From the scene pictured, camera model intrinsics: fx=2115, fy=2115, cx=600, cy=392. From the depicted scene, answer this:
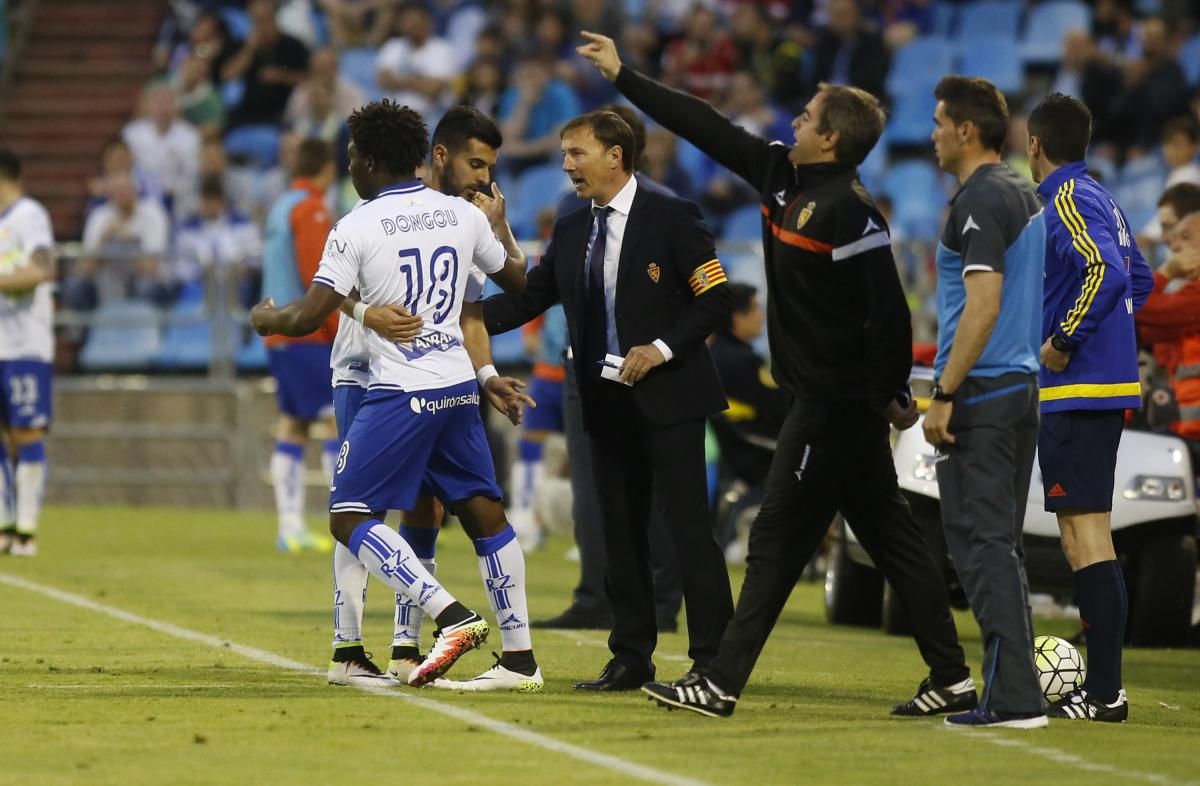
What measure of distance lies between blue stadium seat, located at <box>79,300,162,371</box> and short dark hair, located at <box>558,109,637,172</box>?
40.4ft

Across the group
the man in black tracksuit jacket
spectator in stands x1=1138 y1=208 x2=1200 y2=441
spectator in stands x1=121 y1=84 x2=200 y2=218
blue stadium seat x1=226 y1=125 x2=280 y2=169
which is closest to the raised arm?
the man in black tracksuit jacket

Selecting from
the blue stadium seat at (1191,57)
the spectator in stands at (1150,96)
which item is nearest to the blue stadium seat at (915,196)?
the spectator in stands at (1150,96)

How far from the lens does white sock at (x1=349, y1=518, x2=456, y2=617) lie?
25.8 feet

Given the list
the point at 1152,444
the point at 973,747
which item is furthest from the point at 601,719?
the point at 1152,444

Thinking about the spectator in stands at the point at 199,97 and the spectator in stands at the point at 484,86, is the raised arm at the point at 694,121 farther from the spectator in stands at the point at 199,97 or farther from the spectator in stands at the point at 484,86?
the spectator in stands at the point at 199,97

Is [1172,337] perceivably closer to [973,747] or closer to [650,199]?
[650,199]

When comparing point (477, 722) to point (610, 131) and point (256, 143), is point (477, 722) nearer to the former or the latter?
point (610, 131)

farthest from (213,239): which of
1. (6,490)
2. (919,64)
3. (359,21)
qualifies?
(919,64)

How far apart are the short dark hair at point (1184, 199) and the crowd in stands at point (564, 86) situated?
20.9 ft

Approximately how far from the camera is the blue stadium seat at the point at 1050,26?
2106cm

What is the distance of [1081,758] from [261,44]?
18.5 m

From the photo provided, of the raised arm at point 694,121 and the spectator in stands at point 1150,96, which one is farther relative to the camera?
the spectator in stands at point 1150,96

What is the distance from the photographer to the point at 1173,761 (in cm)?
680

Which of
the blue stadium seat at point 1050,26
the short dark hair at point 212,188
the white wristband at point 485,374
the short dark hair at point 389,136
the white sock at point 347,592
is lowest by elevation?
the white sock at point 347,592
